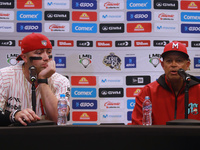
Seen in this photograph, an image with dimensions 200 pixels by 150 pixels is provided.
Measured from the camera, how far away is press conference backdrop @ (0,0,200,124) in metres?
3.82

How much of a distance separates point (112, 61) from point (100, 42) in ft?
1.03

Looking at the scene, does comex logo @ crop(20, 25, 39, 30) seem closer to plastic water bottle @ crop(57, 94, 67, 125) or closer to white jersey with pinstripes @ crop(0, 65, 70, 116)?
white jersey with pinstripes @ crop(0, 65, 70, 116)

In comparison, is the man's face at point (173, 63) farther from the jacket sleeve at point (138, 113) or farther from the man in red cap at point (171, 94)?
the jacket sleeve at point (138, 113)

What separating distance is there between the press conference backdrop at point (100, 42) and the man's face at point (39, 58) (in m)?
1.35

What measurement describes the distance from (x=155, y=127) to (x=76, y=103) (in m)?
2.47

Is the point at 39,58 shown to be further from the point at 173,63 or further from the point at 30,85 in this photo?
the point at 173,63

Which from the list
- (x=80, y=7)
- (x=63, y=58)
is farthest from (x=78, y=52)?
(x=80, y=7)

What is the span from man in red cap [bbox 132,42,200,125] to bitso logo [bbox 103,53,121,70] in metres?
1.18

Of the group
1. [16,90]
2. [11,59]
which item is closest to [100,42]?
[11,59]

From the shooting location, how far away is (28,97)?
2412 millimetres

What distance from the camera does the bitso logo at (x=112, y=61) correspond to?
3830mm

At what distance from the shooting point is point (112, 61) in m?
3.83

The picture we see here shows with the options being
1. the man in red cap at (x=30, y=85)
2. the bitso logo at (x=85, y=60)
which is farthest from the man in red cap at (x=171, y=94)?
the bitso logo at (x=85, y=60)

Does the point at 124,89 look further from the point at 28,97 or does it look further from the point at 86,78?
the point at 28,97
